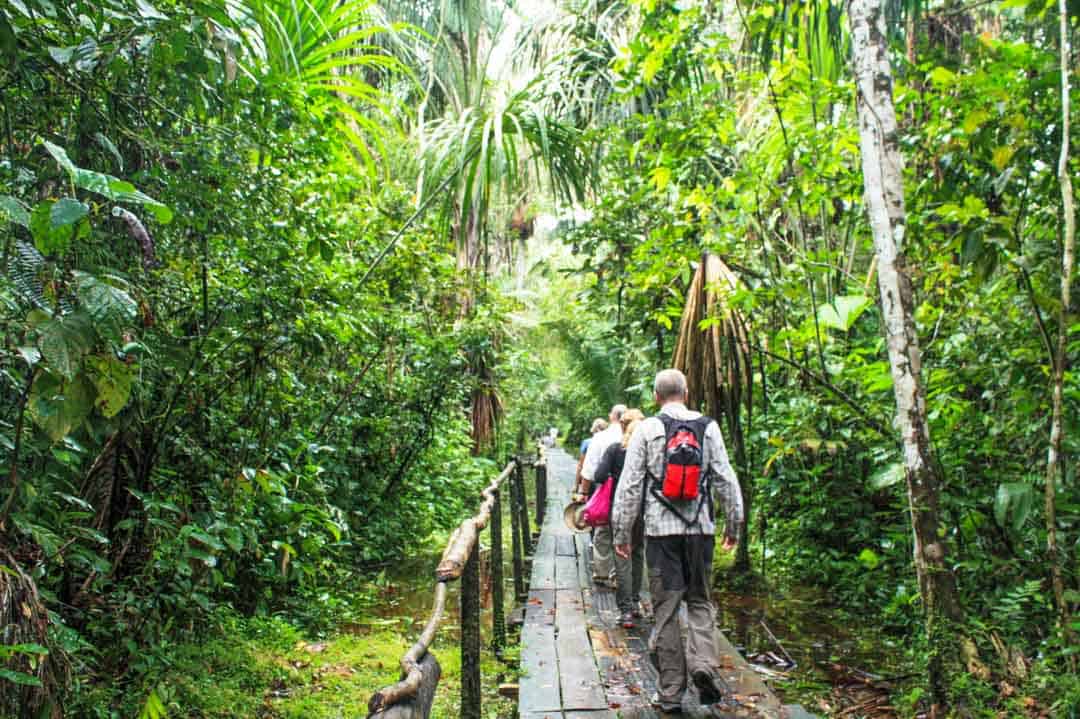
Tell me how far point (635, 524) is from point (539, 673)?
2.01 metres

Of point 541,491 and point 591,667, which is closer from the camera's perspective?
point 591,667

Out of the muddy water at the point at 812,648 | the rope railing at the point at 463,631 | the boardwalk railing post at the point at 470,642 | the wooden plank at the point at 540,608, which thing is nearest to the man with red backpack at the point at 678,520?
the rope railing at the point at 463,631

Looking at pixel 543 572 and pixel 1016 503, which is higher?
pixel 1016 503

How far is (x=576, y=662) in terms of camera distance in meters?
4.82

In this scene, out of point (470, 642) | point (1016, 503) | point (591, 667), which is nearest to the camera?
point (470, 642)

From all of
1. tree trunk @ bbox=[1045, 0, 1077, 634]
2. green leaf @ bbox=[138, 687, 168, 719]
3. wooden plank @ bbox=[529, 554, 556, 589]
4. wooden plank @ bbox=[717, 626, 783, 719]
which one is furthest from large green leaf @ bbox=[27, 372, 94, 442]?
wooden plank @ bbox=[529, 554, 556, 589]

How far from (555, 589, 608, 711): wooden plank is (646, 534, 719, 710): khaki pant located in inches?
16.2

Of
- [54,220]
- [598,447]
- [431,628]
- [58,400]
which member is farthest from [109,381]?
[598,447]

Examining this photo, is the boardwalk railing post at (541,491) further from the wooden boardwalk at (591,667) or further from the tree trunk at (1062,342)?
the tree trunk at (1062,342)

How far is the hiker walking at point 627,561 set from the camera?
600 centimetres

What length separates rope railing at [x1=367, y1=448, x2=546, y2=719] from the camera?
161 cm

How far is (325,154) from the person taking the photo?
5.02 metres

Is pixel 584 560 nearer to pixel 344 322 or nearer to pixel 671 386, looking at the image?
pixel 671 386

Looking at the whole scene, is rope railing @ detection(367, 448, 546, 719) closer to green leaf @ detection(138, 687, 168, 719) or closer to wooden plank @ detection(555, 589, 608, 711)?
wooden plank @ detection(555, 589, 608, 711)
